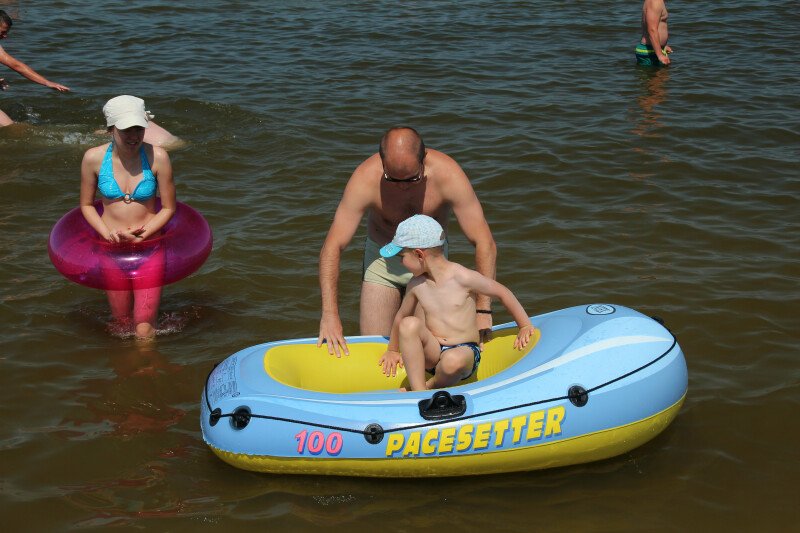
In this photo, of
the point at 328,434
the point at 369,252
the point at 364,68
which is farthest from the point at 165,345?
the point at 364,68

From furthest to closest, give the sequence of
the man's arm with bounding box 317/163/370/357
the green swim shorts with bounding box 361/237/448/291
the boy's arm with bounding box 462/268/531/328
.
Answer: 1. the green swim shorts with bounding box 361/237/448/291
2. the man's arm with bounding box 317/163/370/357
3. the boy's arm with bounding box 462/268/531/328

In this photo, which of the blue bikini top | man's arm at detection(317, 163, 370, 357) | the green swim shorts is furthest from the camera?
the blue bikini top

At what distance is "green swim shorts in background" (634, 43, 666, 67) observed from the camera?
12.0 meters

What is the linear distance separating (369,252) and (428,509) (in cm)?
160

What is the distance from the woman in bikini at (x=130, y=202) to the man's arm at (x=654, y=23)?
24.6 ft

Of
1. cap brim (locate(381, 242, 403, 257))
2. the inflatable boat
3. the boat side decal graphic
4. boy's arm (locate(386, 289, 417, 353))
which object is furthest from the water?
cap brim (locate(381, 242, 403, 257))

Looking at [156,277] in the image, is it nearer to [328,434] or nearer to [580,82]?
[328,434]

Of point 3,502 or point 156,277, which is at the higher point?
point 156,277

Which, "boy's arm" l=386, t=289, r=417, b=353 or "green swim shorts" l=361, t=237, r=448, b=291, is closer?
"boy's arm" l=386, t=289, r=417, b=353

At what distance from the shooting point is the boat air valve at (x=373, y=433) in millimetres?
4727

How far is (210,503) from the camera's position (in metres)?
4.84

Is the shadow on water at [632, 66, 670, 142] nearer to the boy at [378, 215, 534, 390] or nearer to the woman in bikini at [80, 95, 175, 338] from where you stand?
the boy at [378, 215, 534, 390]

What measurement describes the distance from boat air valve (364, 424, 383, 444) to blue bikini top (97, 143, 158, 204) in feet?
7.68

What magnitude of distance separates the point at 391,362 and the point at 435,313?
0.37 m
